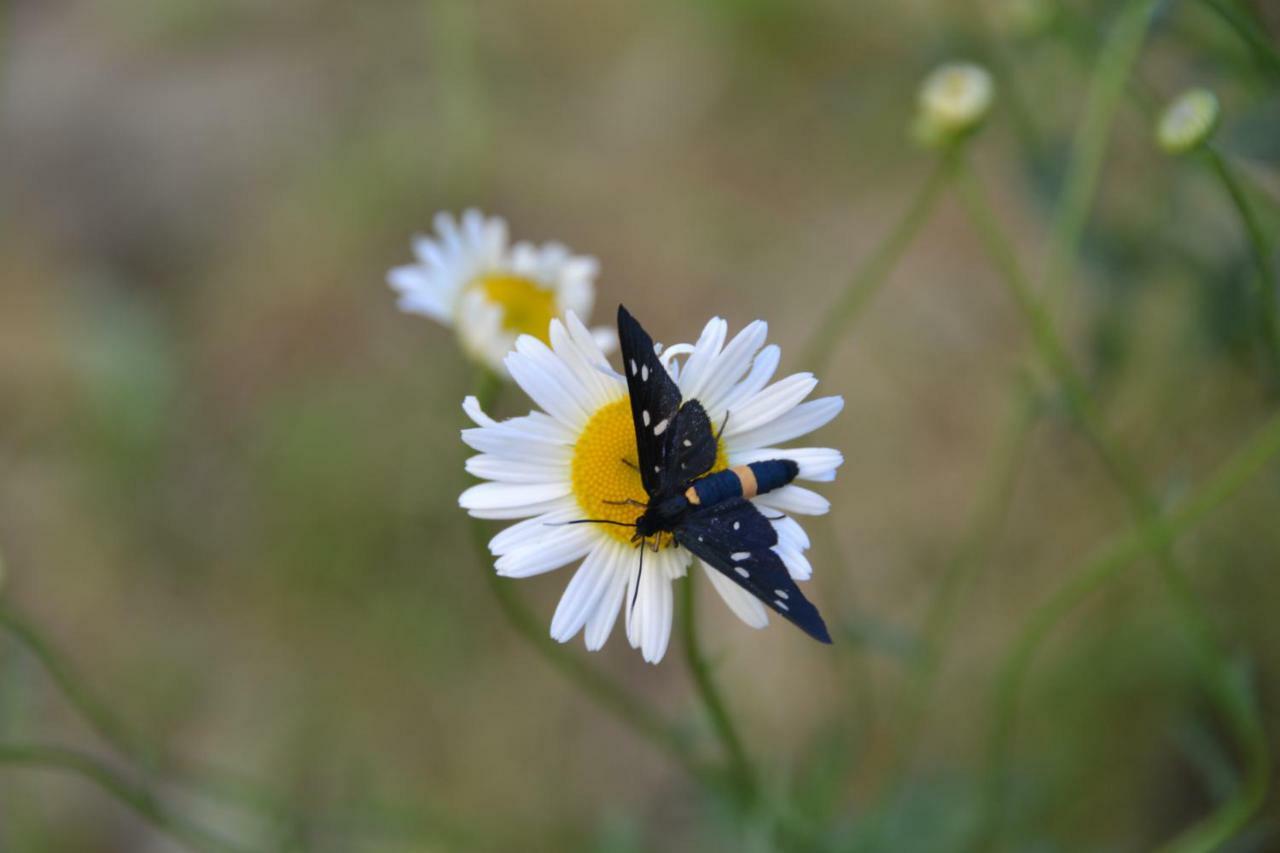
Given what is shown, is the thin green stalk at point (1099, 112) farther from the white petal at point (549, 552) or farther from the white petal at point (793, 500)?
the white petal at point (549, 552)

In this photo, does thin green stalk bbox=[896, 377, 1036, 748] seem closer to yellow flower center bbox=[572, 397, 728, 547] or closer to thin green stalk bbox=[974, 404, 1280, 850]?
thin green stalk bbox=[974, 404, 1280, 850]

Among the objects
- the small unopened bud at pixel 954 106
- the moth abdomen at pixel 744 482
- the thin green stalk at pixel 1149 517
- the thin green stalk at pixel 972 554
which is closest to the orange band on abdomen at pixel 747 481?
the moth abdomen at pixel 744 482

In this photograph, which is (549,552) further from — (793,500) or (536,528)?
(793,500)

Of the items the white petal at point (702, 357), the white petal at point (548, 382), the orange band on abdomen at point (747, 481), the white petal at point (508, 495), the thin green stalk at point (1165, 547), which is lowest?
the thin green stalk at point (1165, 547)

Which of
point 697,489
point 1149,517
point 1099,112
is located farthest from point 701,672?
point 1099,112

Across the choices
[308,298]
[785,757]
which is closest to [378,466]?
[308,298]

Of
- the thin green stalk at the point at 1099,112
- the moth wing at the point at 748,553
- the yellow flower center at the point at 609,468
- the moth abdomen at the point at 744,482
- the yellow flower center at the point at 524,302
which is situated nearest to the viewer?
the moth wing at the point at 748,553

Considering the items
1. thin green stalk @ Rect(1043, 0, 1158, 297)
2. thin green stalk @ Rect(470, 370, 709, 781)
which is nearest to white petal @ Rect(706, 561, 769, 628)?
thin green stalk @ Rect(470, 370, 709, 781)
